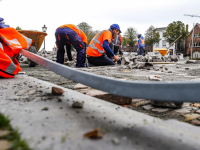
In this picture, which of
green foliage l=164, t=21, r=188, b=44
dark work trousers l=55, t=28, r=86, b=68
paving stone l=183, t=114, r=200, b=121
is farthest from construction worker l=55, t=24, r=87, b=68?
green foliage l=164, t=21, r=188, b=44

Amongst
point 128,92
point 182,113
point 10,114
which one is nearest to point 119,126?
point 128,92

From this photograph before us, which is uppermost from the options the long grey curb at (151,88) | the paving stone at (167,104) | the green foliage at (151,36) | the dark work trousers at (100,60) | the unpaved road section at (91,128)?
the green foliage at (151,36)

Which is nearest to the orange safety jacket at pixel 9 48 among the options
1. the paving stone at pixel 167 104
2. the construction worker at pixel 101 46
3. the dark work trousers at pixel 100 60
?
the paving stone at pixel 167 104

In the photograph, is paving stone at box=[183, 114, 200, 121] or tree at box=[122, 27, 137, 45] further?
tree at box=[122, 27, 137, 45]

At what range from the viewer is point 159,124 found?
4.09 feet

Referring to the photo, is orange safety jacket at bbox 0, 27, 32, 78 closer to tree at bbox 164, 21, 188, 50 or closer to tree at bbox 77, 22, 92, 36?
tree at bbox 77, 22, 92, 36

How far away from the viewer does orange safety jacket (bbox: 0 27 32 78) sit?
9.31 feet

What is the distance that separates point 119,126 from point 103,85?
0.95 feet

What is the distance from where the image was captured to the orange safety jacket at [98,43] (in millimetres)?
6006

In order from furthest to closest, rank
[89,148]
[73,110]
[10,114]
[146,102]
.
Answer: [146,102] → [73,110] → [10,114] → [89,148]

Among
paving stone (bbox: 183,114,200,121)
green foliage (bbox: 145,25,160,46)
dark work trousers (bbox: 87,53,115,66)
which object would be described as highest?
green foliage (bbox: 145,25,160,46)

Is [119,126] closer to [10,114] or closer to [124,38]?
[10,114]

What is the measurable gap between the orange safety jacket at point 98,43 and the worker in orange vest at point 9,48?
316 centimetres

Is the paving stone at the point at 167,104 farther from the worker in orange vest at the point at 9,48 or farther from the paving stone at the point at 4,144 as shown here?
the worker in orange vest at the point at 9,48
